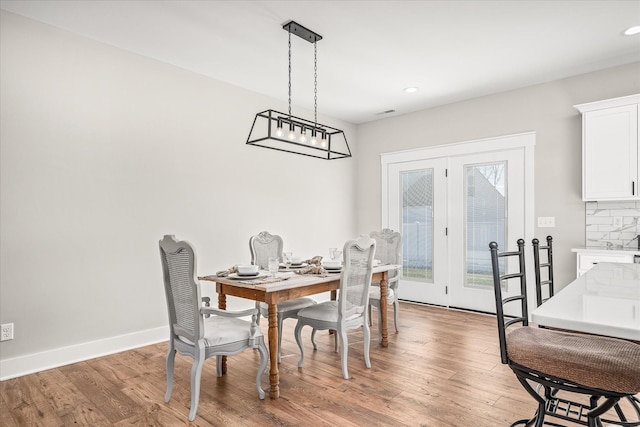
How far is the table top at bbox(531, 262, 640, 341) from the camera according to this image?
101 centimetres

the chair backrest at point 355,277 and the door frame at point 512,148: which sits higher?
the door frame at point 512,148

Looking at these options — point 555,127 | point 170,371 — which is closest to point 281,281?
point 170,371

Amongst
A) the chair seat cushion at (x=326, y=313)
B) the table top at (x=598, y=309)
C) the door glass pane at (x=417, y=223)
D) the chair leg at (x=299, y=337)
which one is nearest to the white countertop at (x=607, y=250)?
the door glass pane at (x=417, y=223)

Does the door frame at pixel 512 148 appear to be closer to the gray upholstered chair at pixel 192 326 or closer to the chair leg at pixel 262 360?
the chair leg at pixel 262 360

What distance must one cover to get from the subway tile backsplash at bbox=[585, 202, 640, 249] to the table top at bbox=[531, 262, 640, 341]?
254cm

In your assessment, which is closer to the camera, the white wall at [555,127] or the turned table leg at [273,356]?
the turned table leg at [273,356]

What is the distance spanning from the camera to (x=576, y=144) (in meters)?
4.04

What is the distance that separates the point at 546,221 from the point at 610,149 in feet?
3.17

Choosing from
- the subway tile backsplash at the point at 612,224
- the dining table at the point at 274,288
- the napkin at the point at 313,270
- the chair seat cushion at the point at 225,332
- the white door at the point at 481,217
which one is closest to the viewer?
the chair seat cushion at the point at 225,332

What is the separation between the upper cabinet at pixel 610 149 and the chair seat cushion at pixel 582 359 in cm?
282

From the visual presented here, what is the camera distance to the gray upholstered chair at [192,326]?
2180 mm

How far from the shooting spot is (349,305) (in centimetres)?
289

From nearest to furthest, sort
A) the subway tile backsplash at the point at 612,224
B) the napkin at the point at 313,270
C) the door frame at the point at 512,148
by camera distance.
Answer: the napkin at the point at 313,270, the subway tile backsplash at the point at 612,224, the door frame at the point at 512,148

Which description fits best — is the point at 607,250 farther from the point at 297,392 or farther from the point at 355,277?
the point at 297,392
